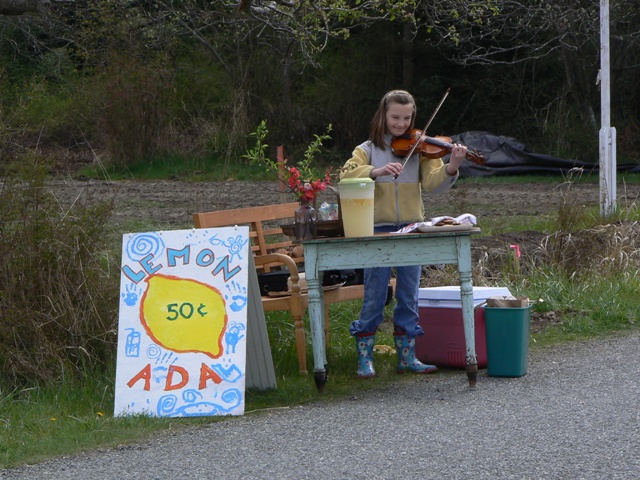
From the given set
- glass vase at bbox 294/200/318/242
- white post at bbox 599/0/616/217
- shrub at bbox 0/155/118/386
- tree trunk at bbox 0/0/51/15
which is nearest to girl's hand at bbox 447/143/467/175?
glass vase at bbox 294/200/318/242

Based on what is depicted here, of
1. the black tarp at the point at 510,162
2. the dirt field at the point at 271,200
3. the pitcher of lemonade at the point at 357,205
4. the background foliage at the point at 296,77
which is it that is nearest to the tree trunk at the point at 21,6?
the dirt field at the point at 271,200

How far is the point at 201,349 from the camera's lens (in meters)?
6.30

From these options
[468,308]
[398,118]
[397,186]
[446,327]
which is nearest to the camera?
[468,308]

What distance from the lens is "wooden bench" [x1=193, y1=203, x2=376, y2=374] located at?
7129 mm

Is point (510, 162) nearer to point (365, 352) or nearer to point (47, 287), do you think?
point (365, 352)

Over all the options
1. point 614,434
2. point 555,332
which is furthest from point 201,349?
point 555,332

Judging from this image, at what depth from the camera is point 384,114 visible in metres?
6.89

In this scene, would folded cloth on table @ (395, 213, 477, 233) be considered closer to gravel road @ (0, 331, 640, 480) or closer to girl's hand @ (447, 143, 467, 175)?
girl's hand @ (447, 143, 467, 175)

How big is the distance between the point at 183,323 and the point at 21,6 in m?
3.89

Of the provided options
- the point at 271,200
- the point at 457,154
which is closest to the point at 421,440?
the point at 457,154

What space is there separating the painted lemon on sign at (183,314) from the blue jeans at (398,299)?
1032 mm

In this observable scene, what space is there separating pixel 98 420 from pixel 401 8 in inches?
231

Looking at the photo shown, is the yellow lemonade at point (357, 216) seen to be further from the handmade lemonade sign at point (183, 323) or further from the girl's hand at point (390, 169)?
the handmade lemonade sign at point (183, 323)

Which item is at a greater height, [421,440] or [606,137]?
[606,137]
